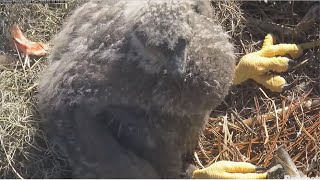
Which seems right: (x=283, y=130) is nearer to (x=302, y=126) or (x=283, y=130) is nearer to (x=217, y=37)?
(x=302, y=126)

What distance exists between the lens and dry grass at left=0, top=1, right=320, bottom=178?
3.71 metres

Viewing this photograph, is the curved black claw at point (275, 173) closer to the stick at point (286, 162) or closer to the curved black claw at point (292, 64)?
the stick at point (286, 162)

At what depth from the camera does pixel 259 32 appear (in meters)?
4.09

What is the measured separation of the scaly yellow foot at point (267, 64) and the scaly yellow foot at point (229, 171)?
22.9 inches

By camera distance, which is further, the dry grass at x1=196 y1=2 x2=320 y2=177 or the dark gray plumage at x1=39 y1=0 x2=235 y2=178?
the dry grass at x1=196 y1=2 x2=320 y2=177

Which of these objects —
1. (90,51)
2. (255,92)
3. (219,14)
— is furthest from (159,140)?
(219,14)

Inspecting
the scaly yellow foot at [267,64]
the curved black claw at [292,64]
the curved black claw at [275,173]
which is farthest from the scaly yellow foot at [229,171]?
the curved black claw at [292,64]

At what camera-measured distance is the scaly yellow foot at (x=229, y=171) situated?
3463 millimetres

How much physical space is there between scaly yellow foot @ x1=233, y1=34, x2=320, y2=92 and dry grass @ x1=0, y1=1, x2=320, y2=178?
0.08 metres

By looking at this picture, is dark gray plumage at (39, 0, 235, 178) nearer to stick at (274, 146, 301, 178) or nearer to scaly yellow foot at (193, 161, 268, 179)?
scaly yellow foot at (193, 161, 268, 179)

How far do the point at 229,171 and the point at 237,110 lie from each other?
53 cm

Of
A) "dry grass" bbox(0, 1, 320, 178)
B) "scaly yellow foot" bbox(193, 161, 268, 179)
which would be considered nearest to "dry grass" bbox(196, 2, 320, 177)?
"dry grass" bbox(0, 1, 320, 178)

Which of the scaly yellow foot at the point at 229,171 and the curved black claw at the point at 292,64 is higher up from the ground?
the curved black claw at the point at 292,64

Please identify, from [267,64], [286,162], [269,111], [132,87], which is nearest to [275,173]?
[286,162]
